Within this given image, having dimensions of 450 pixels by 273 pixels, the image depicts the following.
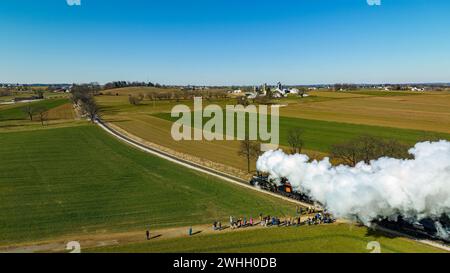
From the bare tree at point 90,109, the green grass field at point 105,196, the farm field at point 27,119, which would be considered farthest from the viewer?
the bare tree at point 90,109

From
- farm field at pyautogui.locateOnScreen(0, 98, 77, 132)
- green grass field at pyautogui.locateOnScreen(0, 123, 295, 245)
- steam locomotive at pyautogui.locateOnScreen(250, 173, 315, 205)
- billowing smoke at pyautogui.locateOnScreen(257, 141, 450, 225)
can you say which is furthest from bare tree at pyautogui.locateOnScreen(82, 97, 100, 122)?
billowing smoke at pyautogui.locateOnScreen(257, 141, 450, 225)

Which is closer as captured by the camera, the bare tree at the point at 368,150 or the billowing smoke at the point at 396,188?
the billowing smoke at the point at 396,188

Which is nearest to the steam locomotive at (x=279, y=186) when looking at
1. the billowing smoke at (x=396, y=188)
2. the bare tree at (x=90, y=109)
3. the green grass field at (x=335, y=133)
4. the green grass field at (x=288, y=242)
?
the green grass field at (x=288, y=242)

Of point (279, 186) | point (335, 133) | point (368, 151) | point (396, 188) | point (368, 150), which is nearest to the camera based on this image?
point (396, 188)

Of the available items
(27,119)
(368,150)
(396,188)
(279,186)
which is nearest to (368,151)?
(368,150)

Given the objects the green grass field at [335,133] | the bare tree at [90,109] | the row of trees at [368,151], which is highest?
the bare tree at [90,109]

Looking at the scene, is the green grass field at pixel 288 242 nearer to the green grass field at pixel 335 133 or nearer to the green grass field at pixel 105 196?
the green grass field at pixel 105 196

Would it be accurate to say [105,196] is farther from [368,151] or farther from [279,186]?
[368,151]
